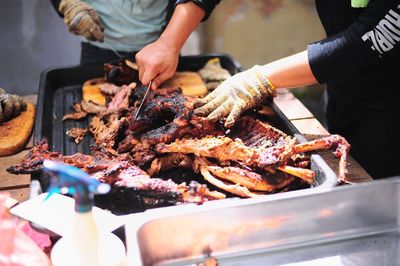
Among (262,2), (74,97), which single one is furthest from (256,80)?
(262,2)

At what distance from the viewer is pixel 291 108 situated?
2.93m

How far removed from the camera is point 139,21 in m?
3.31

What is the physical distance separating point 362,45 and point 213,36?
3.61 meters

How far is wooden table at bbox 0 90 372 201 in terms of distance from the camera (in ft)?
6.79

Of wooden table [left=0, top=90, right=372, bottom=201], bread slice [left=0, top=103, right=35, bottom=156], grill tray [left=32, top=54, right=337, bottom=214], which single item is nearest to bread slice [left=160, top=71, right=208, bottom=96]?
grill tray [left=32, top=54, right=337, bottom=214]

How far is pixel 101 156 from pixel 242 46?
3917 mm

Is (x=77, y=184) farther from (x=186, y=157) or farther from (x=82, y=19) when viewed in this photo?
(x=82, y=19)

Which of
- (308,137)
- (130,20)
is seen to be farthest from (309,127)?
(130,20)

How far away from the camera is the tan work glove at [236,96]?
7.22ft

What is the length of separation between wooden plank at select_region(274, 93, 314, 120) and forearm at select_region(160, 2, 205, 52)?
2.53ft

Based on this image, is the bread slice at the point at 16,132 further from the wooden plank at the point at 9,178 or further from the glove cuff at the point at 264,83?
the glove cuff at the point at 264,83

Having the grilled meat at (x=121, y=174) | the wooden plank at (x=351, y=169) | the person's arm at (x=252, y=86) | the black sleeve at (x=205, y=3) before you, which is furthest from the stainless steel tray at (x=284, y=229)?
the black sleeve at (x=205, y=3)

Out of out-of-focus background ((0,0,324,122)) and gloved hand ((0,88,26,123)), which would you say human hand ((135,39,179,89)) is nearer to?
gloved hand ((0,88,26,123))

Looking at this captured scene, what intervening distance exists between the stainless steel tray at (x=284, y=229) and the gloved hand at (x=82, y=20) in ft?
6.00
